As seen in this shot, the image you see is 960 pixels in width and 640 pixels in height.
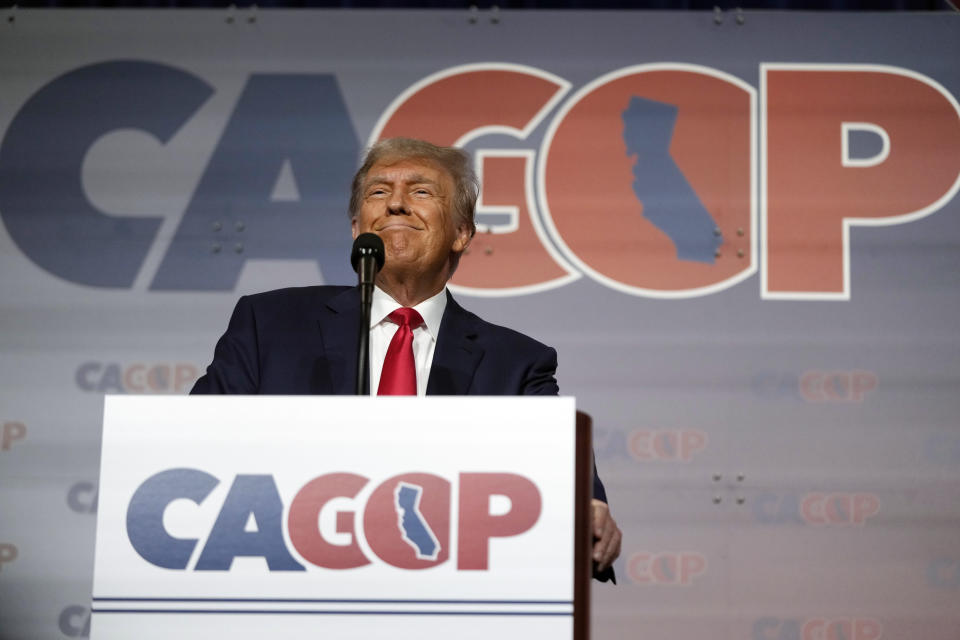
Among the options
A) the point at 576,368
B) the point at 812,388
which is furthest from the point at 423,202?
the point at 812,388

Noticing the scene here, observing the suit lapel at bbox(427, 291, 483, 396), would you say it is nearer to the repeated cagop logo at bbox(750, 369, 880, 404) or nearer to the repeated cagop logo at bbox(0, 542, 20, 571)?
the repeated cagop logo at bbox(750, 369, 880, 404)

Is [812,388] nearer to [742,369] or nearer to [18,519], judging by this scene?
[742,369]

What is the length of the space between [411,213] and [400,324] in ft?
0.97

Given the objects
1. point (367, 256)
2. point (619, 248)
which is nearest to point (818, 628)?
point (619, 248)

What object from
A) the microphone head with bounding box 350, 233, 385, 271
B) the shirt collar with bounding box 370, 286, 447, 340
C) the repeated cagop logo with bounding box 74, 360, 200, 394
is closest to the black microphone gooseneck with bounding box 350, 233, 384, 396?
the microphone head with bounding box 350, 233, 385, 271

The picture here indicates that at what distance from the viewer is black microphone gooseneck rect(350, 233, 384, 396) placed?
1578 mm

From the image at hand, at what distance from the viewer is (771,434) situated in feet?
10.4

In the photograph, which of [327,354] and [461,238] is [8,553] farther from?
[461,238]

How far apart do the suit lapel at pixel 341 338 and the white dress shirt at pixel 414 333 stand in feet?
0.14

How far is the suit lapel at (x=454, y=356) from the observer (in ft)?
7.18

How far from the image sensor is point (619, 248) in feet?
10.7

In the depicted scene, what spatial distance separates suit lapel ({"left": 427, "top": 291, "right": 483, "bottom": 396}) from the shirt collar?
0.02 m

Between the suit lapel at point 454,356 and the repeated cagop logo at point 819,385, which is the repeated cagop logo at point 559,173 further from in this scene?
the suit lapel at point 454,356

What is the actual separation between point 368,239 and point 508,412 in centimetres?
53
